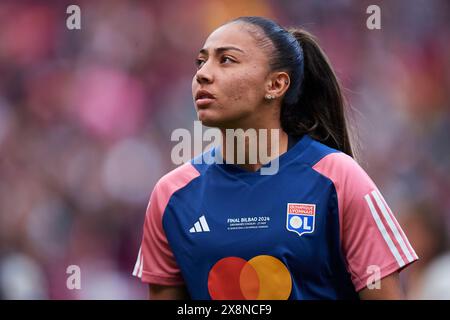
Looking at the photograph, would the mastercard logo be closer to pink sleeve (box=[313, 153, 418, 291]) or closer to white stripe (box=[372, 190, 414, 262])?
pink sleeve (box=[313, 153, 418, 291])

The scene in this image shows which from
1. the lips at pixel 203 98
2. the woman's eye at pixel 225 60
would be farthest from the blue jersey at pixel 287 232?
the woman's eye at pixel 225 60

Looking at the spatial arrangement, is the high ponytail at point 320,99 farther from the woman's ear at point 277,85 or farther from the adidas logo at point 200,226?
the adidas logo at point 200,226

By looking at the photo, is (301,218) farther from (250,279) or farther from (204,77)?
(204,77)

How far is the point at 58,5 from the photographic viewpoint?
5820 mm

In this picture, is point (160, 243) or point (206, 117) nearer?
point (206, 117)

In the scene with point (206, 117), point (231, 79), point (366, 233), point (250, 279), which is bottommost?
point (250, 279)

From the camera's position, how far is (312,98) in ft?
9.78

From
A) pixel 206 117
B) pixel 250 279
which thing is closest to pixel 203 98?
pixel 206 117

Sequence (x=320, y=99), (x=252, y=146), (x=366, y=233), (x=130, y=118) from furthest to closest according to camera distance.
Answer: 1. (x=130, y=118)
2. (x=320, y=99)
3. (x=252, y=146)
4. (x=366, y=233)

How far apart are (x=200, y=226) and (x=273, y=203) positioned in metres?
0.27

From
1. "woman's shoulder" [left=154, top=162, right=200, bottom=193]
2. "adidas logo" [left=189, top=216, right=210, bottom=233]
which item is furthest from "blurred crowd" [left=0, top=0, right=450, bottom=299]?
"adidas logo" [left=189, top=216, right=210, bottom=233]

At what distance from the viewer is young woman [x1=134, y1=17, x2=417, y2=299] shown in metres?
2.56

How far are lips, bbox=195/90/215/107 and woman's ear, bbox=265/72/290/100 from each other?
0.23m

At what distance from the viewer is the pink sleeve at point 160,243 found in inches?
110
